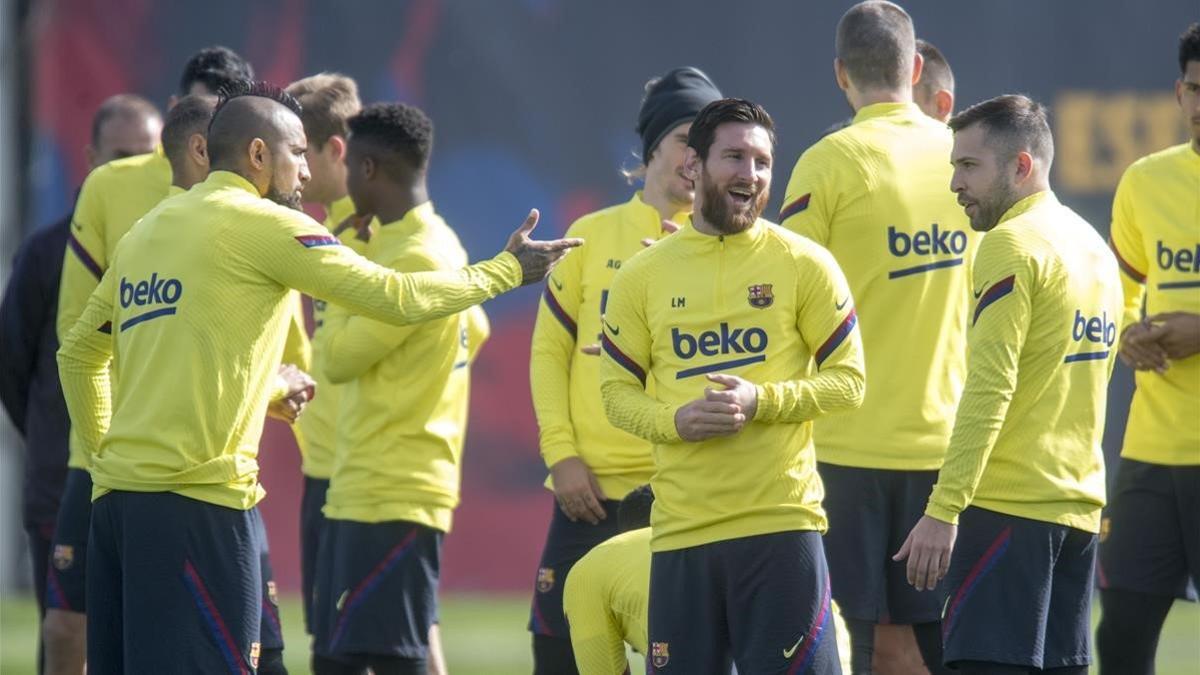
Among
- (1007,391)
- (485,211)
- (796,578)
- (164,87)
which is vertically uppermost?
(164,87)

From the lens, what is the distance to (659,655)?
4969 mm

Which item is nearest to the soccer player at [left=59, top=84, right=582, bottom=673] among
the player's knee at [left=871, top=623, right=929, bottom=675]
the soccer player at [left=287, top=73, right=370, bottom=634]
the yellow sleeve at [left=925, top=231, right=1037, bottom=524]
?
the yellow sleeve at [left=925, top=231, right=1037, bottom=524]

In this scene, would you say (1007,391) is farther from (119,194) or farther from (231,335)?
(119,194)

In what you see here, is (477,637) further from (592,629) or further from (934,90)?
(592,629)

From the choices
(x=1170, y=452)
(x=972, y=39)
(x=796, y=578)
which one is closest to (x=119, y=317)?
(x=796, y=578)

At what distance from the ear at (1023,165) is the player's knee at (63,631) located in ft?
11.9

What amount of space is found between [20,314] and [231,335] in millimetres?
2428

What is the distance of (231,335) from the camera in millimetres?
5027

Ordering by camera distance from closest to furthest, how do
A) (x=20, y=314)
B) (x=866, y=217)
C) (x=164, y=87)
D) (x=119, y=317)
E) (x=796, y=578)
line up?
(x=796, y=578), (x=119, y=317), (x=866, y=217), (x=20, y=314), (x=164, y=87)

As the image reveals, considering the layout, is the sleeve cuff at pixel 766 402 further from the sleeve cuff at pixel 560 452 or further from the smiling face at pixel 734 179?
the sleeve cuff at pixel 560 452

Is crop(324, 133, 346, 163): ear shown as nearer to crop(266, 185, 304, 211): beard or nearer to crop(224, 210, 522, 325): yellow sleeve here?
crop(266, 185, 304, 211): beard

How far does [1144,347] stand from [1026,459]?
4.00 ft

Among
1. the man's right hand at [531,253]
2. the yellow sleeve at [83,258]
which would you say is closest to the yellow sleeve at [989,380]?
the man's right hand at [531,253]

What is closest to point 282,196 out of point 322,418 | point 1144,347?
point 322,418
